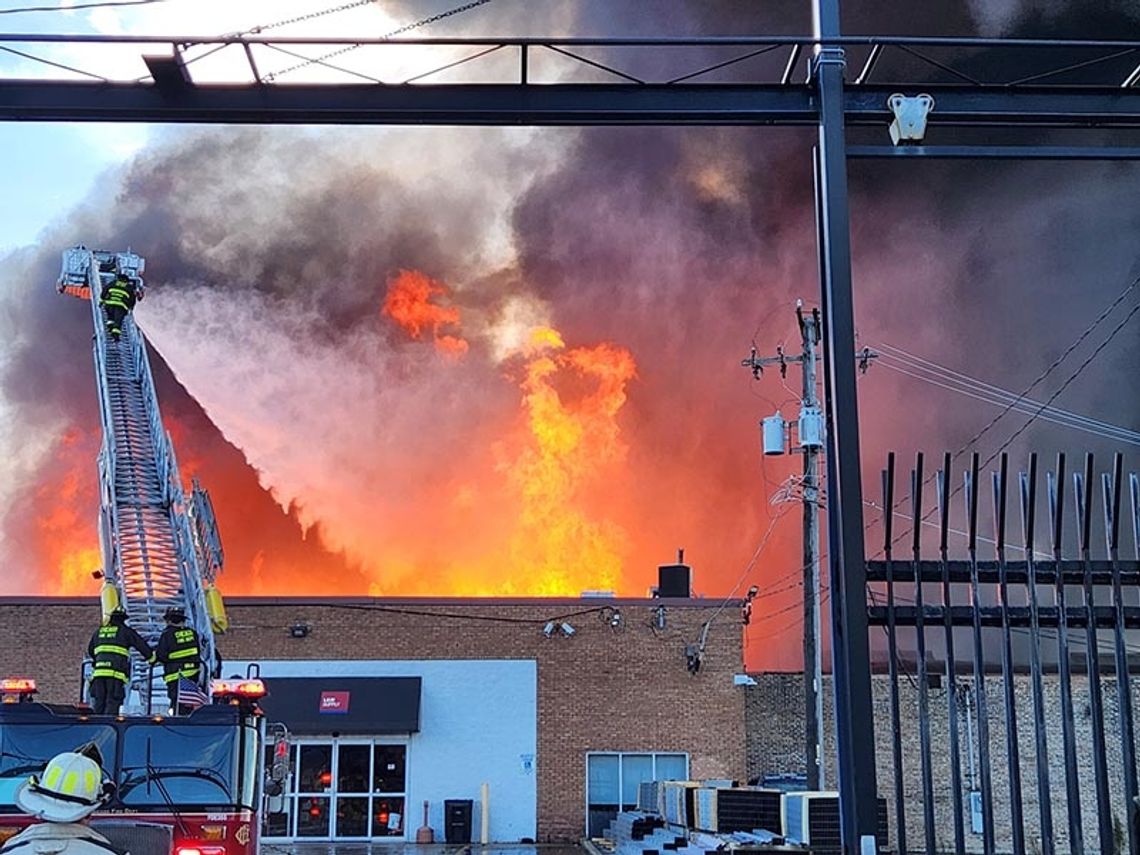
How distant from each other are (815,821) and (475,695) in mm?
13855

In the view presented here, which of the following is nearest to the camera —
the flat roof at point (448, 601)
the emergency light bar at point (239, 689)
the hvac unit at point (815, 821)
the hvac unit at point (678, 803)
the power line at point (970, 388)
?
the emergency light bar at point (239, 689)

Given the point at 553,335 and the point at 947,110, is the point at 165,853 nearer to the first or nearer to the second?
the point at 947,110

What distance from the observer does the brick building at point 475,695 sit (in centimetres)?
2575

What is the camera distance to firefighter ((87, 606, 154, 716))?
34.9ft

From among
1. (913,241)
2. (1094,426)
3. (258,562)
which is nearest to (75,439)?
(258,562)

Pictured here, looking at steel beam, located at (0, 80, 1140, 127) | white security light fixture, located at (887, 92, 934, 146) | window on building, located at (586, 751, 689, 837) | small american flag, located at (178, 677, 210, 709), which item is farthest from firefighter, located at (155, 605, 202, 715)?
window on building, located at (586, 751, 689, 837)

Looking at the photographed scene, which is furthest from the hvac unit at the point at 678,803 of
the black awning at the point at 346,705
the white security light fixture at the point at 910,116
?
the white security light fixture at the point at 910,116

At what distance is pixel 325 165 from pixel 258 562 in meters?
12.9

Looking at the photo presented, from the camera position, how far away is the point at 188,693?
1168 centimetres

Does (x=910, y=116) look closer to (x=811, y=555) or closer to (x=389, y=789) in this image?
(x=811, y=555)

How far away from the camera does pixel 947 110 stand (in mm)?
10438

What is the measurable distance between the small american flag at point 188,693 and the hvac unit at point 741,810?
21.3 ft


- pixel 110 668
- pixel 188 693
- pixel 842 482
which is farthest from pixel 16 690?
pixel 842 482

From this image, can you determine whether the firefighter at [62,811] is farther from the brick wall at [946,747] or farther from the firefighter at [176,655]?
the brick wall at [946,747]
